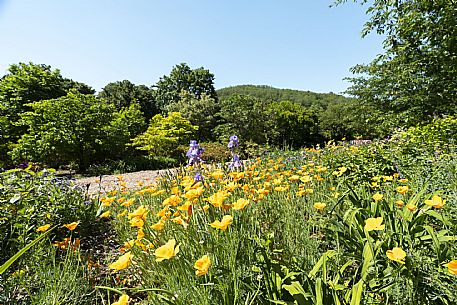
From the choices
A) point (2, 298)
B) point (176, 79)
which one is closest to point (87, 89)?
point (176, 79)

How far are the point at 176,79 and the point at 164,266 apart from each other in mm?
34499

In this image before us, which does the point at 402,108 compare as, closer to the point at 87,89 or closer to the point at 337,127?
the point at 337,127

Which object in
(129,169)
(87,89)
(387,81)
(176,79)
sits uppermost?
(176,79)

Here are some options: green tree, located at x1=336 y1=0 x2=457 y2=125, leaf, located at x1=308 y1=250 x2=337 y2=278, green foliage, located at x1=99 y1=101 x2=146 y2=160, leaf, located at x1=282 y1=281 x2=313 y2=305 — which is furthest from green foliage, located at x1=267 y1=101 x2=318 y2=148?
leaf, located at x1=282 y1=281 x2=313 y2=305

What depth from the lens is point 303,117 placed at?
72.8 ft

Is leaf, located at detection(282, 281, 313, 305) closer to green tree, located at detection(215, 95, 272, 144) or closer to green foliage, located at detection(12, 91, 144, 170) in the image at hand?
green foliage, located at detection(12, 91, 144, 170)

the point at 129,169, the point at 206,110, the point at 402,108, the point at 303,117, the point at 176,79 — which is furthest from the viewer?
the point at 176,79

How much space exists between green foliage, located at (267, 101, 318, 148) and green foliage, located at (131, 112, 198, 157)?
6.98m

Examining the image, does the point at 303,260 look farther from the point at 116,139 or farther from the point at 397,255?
the point at 116,139

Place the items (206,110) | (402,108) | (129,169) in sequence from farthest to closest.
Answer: (206,110)
(129,169)
(402,108)

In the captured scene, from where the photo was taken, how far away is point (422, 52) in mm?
5781

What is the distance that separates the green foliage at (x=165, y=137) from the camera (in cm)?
1300

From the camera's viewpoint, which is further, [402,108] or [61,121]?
[61,121]

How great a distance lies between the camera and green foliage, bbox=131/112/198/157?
13.0 meters
